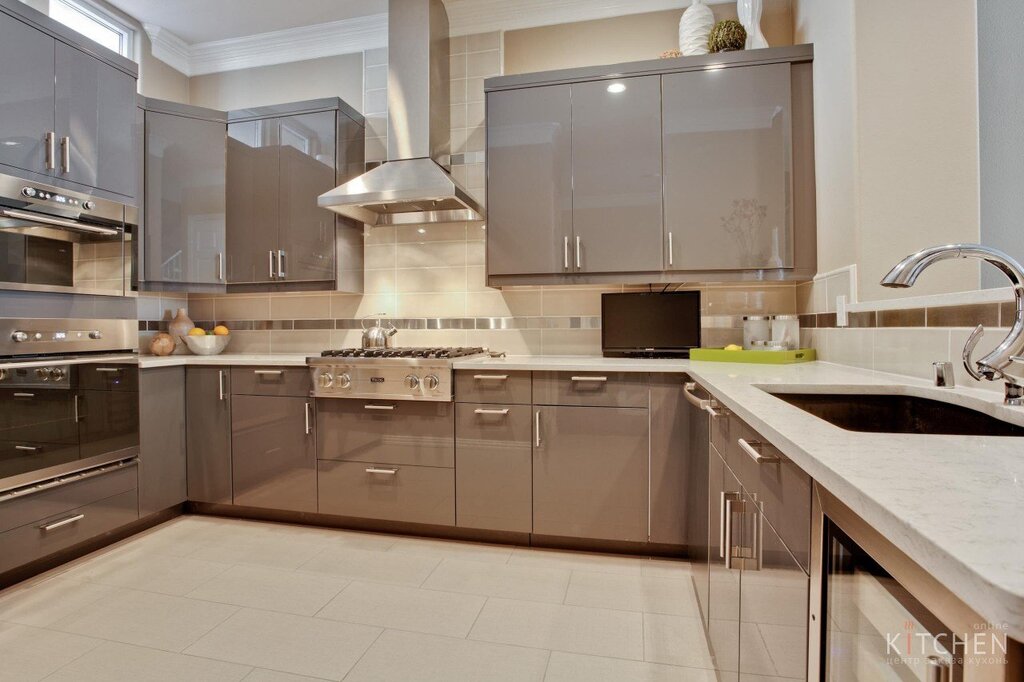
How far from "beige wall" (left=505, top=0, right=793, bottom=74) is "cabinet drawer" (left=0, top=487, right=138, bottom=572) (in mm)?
3143

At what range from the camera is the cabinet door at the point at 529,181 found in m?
2.61

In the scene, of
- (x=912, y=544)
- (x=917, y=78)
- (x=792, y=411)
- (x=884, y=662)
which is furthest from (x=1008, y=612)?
(x=917, y=78)

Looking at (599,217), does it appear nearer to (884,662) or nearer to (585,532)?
(585,532)

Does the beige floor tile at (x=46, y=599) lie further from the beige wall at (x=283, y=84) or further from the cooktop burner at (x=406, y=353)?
the beige wall at (x=283, y=84)

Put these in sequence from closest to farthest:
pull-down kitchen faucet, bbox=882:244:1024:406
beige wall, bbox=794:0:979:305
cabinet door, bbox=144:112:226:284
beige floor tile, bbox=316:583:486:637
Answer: pull-down kitchen faucet, bbox=882:244:1024:406 → beige wall, bbox=794:0:979:305 → beige floor tile, bbox=316:583:486:637 → cabinet door, bbox=144:112:226:284

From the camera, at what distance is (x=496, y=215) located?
105 inches

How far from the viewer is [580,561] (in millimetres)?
2281

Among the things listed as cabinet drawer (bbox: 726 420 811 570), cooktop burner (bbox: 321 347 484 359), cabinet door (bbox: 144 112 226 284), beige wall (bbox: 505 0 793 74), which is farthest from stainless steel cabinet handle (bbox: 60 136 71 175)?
cabinet drawer (bbox: 726 420 811 570)

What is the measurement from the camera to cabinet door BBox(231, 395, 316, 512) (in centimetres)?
264

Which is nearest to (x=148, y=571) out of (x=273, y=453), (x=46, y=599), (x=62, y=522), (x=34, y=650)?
(x=46, y=599)

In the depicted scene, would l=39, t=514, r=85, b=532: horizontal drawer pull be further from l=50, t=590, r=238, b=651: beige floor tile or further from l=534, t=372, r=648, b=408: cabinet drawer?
l=534, t=372, r=648, b=408: cabinet drawer

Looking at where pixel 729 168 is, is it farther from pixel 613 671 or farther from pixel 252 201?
pixel 252 201

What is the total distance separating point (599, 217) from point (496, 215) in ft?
1.78

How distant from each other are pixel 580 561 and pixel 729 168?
1.99 meters
